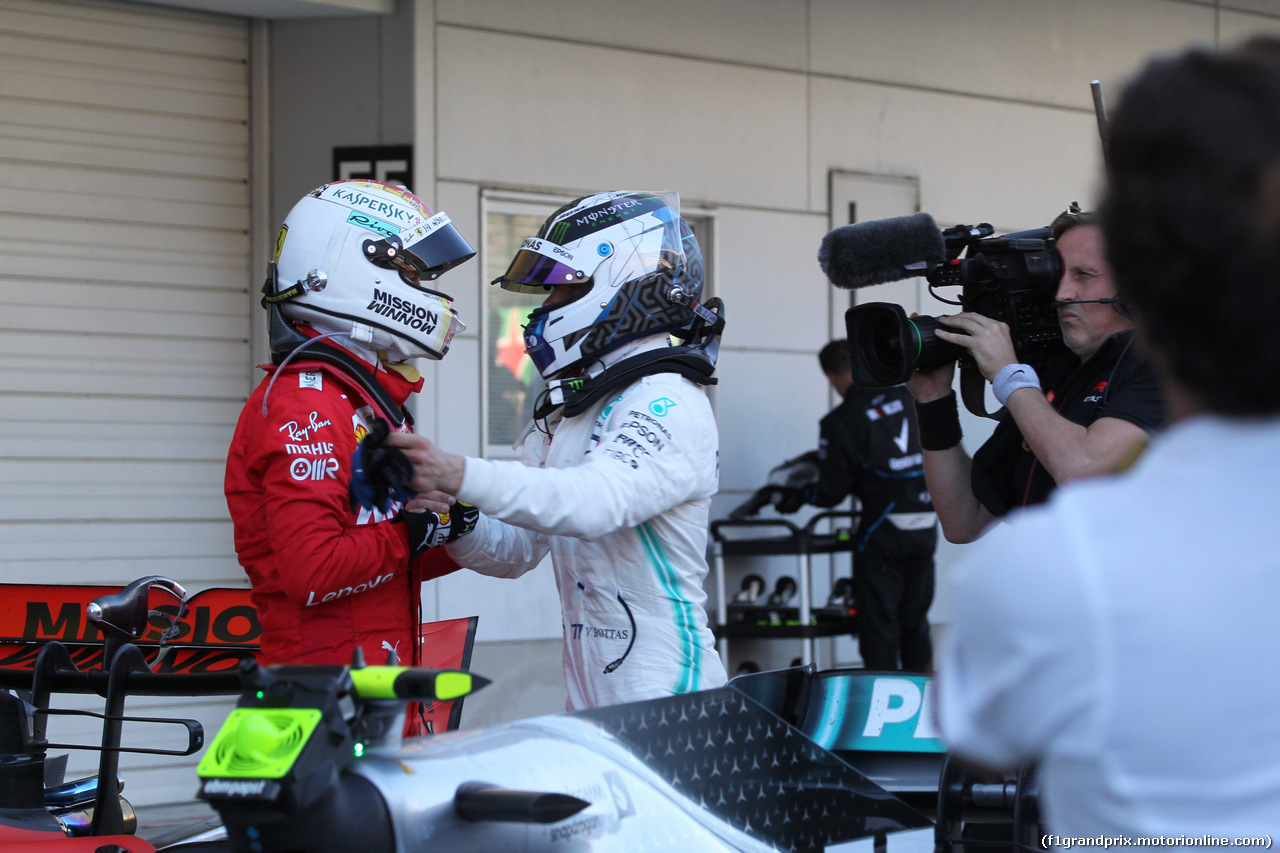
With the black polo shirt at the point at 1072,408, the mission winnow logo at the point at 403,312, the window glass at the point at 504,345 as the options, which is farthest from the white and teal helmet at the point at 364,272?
the window glass at the point at 504,345

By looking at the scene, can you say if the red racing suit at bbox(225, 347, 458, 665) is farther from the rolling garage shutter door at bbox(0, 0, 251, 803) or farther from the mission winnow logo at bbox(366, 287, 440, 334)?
the rolling garage shutter door at bbox(0, 0, 251, 803)

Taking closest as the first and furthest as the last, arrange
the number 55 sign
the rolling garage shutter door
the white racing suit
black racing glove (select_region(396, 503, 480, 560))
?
1. the white racing suit
2. black racing glove (select_region(396, 503, 480, 560))
3. the rolling garage shutter door
4. the number 55 sign

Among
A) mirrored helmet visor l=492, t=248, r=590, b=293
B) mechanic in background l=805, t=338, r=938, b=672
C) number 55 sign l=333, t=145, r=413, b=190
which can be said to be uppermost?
number 55 sign l=333, t=145, r=413, b=190

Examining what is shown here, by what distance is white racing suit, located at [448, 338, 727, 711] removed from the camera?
2299 millimetres

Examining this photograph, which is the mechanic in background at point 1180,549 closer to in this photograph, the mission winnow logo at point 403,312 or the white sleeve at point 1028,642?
the white sleeve at point 1028,642

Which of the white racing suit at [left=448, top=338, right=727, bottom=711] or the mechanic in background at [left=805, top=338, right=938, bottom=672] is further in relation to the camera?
the mechanic in background at [left=805, top=338, right=938, bottom=672]

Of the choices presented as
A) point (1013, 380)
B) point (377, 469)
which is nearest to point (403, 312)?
point (377, 469)

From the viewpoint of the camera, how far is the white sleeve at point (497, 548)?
2.81 metres

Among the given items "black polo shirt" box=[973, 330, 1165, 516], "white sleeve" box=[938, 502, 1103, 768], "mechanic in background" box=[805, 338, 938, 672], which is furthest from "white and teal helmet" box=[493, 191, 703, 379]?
"mechanic in background" box=[805, 338, 938, 672]

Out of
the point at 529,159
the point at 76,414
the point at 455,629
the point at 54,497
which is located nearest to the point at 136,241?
the point at 76,414

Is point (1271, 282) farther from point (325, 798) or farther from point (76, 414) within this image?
point (76, 414)

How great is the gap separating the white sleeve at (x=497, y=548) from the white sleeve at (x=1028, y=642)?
6.08ft

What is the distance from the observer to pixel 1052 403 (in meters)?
2.90

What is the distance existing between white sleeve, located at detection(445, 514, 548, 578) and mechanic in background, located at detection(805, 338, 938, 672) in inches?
161
